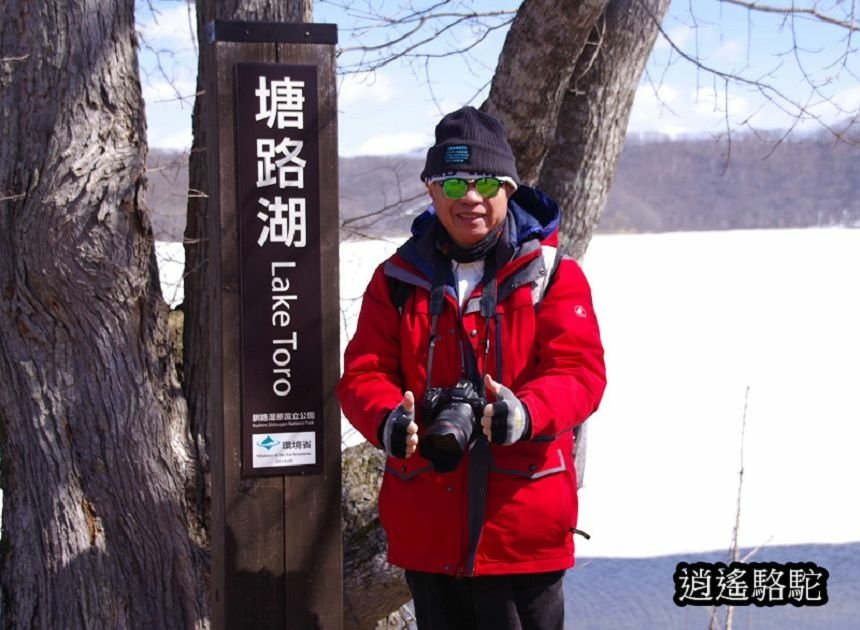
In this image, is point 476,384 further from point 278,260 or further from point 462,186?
point 278,260

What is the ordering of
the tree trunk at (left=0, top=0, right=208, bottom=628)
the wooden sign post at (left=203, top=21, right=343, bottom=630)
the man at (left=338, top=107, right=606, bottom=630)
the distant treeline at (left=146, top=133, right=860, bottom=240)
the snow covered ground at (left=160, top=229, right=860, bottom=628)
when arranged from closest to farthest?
the man at (left=338, top=107, right=606, bottom=630), the wooden sign post at (left=203, top=21, right=343, bottom=630), the tree trunk at (left=0, top=0, right=208, bottom=628), the snow covered ground at (left=160, top=229, right=860, bottom=628), the distant treeline at (left=146, top=133, right=860, bottom=240)

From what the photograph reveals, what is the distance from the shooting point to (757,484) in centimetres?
995

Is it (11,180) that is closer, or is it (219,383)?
(219,383)

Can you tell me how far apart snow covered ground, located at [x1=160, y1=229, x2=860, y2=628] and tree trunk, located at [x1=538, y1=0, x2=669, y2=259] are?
132cm

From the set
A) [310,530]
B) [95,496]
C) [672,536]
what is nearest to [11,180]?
[95,496]

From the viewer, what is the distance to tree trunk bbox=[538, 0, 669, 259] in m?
4.45

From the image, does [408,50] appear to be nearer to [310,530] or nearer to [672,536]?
[310,530]

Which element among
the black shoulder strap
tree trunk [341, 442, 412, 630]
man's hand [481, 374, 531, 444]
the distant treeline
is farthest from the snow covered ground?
the distant treeline

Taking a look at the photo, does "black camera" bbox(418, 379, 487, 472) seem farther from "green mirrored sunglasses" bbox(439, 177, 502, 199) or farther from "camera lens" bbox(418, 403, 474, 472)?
"green mirrored sunglasses" bbox(439, 177, 502, 199)

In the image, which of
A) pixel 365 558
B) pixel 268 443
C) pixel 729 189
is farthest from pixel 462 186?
pixel 729 189

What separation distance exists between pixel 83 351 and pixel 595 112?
215 cm

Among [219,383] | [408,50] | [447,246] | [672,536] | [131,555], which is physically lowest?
[672,536]

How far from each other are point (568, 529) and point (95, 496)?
6.18 feet

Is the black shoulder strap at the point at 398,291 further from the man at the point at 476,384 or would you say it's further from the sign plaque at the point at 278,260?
the sign plaque at the point at 278,260
